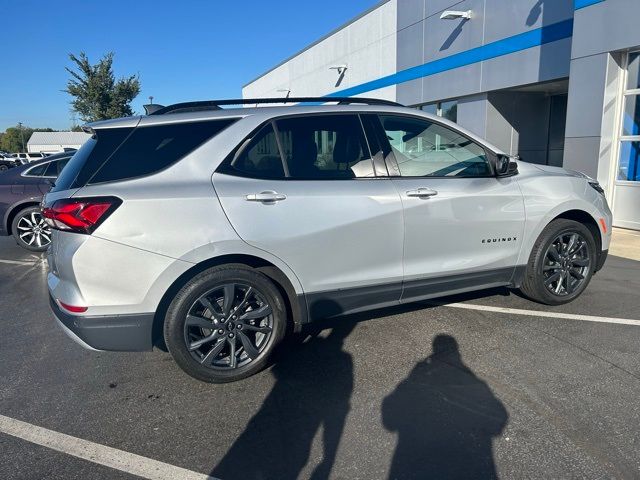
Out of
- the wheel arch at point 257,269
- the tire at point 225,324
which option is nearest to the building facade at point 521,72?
the wheel arch at point 257,269

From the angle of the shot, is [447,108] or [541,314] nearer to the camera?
[541,314]

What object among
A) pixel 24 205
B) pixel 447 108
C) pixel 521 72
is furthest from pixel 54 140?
pixel 521 72

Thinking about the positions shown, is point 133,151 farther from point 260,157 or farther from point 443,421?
point 443,421

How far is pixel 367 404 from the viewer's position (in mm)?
3082

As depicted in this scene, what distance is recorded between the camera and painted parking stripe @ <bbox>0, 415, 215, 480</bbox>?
2490 millimetres

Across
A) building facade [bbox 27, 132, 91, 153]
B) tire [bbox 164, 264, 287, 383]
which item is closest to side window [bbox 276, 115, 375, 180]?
tire [bbox 164, 264, 287, 383]

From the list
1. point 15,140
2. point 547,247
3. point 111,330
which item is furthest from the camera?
point 15,140

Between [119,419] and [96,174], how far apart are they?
155cm

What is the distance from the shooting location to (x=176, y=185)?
3.12 meters

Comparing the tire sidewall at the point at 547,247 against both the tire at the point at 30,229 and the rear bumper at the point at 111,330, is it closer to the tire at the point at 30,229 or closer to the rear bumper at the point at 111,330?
the rear bumper at the point at 111,330

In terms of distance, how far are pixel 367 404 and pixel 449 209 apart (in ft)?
5.47

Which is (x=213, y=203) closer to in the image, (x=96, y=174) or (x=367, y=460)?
(x=96, y=174)

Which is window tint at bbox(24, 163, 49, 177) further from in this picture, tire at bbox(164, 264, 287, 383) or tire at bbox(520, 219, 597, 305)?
tire at bbox(520, 219, 597, 305)

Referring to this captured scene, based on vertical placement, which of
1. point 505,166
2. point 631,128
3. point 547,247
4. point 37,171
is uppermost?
point 631,128
